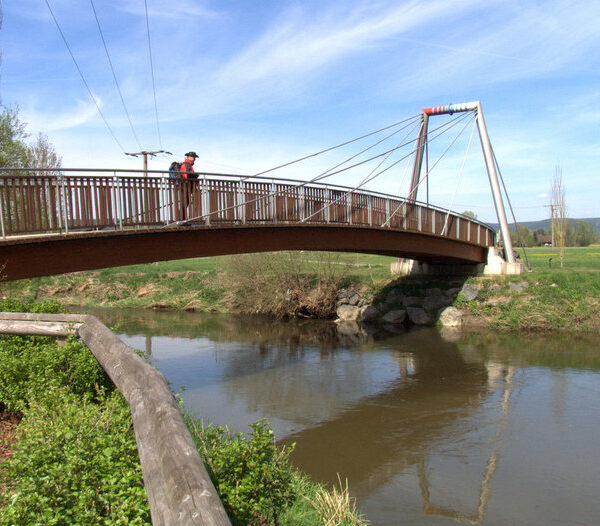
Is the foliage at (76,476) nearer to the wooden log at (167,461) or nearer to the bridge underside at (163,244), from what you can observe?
the wooden log at (167,461)

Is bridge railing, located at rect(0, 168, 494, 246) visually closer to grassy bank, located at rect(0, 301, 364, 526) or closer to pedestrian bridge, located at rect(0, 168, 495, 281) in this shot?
pedestrian bridge, located at rect(0, 168, 495, 281)

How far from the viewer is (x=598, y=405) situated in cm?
1325

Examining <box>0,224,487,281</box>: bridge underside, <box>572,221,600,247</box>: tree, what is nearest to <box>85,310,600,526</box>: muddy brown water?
<box>0,224,487,281</box>: bridge underside

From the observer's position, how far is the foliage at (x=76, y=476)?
350cm

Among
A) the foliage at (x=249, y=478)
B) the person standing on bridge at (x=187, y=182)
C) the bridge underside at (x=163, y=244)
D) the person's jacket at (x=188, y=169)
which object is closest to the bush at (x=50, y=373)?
the foliage at (x=249, y=478)

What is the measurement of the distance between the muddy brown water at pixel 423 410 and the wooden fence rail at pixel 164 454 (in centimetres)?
425

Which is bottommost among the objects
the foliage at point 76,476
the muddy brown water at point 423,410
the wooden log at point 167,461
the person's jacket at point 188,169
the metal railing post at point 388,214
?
the muddy brown water at point 423,410

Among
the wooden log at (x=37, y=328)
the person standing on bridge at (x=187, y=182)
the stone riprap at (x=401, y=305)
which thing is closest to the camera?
the wooden log at (x=37, y=328)

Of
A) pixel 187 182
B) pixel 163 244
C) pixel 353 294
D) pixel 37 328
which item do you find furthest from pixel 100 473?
pixel 353 294

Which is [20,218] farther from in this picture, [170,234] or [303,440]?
[303,440]

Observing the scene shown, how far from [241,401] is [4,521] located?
33.2 ft

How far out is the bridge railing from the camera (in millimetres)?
10219

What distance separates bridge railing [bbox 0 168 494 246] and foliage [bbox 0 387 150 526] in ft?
20.9

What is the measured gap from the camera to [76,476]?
3.86 m
